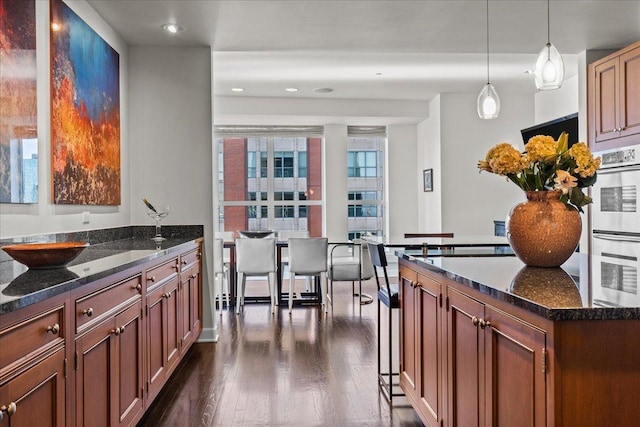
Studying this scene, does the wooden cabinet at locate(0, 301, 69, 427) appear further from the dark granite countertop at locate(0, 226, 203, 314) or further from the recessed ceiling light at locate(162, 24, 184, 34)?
the recessed ceiling light at locate(162, 24, 184, 34)

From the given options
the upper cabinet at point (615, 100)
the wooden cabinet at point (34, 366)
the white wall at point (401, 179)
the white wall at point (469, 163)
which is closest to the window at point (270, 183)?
the white wall at point (401, 179)

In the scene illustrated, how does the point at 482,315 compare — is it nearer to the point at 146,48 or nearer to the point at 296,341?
the point at 296,341

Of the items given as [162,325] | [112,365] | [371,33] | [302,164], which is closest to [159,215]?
[162,325]

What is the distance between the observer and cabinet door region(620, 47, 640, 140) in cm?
416

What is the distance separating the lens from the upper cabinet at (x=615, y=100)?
421 cm

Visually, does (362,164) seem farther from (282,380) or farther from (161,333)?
(161,333)

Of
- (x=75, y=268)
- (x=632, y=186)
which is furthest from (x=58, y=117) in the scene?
(x=632, y=186)

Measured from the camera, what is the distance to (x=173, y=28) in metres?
4.12

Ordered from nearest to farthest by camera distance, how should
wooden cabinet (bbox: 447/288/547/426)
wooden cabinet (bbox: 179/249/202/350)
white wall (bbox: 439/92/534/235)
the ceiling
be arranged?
wooden cabinet (bbox: 447/288/547/426) → wooden cabinet (bbox: 179/249/202/350) → the ceiling → white wall (bbox: 439/92/534/235)

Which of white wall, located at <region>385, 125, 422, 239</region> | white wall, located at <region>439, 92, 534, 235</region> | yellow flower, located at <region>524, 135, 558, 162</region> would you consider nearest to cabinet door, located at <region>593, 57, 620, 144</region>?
white wall, located at <region>439, 92, 534, 235</region>

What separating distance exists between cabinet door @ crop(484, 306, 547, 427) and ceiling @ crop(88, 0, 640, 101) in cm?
279

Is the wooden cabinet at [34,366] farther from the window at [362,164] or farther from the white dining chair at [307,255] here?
the window at [362,164]

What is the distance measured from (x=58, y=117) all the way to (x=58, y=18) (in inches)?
23.2

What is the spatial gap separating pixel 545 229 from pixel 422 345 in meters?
0.88
